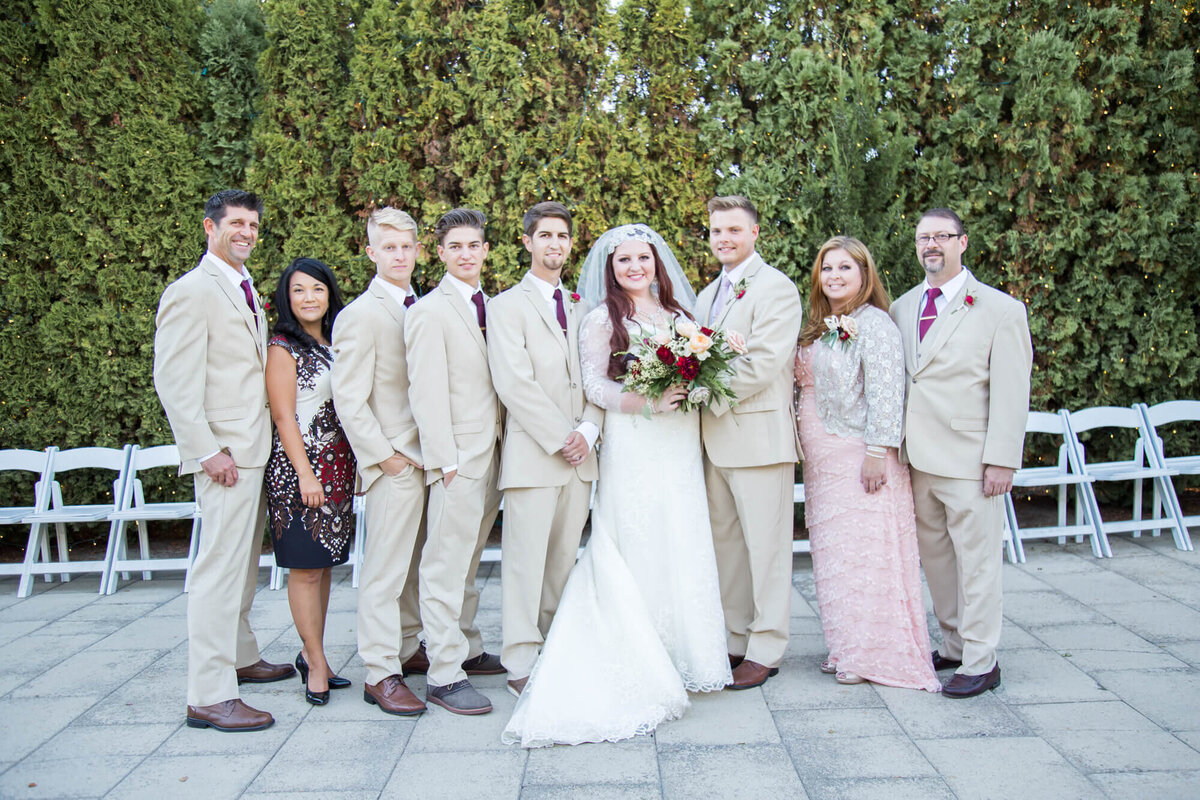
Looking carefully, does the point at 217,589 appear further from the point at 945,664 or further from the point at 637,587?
the point at 945,664

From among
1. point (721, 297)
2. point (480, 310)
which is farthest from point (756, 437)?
point (480, 310)

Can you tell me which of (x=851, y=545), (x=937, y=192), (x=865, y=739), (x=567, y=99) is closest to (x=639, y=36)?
(x=567, y=99)

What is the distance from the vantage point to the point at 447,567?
13.7ft

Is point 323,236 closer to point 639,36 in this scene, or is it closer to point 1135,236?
point 639,36

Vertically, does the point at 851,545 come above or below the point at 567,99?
below

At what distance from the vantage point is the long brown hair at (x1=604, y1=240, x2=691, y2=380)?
4.25 metres

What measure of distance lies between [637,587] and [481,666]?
112 cm

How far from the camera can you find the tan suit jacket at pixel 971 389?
4.16 m

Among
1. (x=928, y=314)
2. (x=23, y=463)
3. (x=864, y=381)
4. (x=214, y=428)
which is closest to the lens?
(x=214, y=428)

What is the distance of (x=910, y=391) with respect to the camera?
4355mm

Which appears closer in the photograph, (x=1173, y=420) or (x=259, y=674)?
(x=259, y=674)

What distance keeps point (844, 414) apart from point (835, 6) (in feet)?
12.7

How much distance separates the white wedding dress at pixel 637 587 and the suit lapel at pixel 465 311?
1.66 feet

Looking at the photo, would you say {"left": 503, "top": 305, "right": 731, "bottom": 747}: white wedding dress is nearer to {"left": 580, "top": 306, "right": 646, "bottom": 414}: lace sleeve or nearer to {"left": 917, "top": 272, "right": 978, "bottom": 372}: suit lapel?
{"left": 580, "top": 306, "right": 646, "bottom": 414}: lace sleeve
